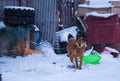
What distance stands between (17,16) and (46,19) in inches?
67.8

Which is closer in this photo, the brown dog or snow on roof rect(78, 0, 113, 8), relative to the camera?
the brown dog

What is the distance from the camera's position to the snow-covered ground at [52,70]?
7969mm

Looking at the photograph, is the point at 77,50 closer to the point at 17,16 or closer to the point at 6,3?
the point at 17,16

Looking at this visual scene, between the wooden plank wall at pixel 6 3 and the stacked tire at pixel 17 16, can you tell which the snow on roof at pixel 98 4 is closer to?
the wooden plank wall at pixel 6 3

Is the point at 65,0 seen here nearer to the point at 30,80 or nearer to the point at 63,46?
the point at 63,46

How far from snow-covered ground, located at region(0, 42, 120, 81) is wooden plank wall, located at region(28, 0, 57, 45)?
54.2 inches

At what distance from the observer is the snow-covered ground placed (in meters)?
7.97

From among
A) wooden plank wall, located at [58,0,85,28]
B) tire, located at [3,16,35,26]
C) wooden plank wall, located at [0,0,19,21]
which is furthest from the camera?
wooden plank wall, located at [58,0,85,28]

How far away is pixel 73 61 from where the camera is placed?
9742 millimetres

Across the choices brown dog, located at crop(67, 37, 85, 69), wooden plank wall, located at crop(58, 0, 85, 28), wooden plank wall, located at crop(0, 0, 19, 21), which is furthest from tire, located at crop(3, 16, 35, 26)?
wooden plank wall, located at crop(58, 0, 85, 28)

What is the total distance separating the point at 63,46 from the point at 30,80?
4.82 m

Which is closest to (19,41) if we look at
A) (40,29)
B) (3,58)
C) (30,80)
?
(3,58)

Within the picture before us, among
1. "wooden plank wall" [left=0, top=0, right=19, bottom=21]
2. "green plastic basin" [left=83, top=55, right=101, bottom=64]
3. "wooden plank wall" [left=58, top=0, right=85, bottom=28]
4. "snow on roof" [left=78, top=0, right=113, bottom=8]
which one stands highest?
"wooden plank wall" [left=0, top=0, right=19, bottom=21]

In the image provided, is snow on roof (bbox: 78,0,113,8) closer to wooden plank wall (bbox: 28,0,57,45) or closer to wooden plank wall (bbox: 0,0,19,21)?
wooden plank wall (bbox: 28,0,57,45)
